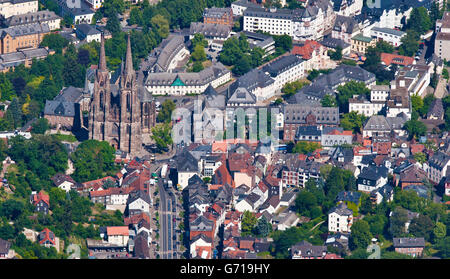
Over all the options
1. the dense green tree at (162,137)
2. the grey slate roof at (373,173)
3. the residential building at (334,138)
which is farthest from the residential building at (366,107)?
the dense green tree at (162,137)

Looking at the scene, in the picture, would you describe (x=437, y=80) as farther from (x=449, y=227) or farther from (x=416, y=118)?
(x=449, y=227)

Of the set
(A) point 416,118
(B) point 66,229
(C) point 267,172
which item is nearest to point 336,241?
(C) point 267,172

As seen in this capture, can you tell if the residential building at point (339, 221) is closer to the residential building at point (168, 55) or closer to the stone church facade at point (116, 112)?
the stone church facade at point (116, 112)

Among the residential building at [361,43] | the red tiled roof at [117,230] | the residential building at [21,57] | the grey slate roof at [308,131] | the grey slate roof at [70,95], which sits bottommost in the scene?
the red tiled roof at [117,230]

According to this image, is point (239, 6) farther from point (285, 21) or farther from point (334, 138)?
point (334, 138)

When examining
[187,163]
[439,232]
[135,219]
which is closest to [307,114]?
[187,163]
